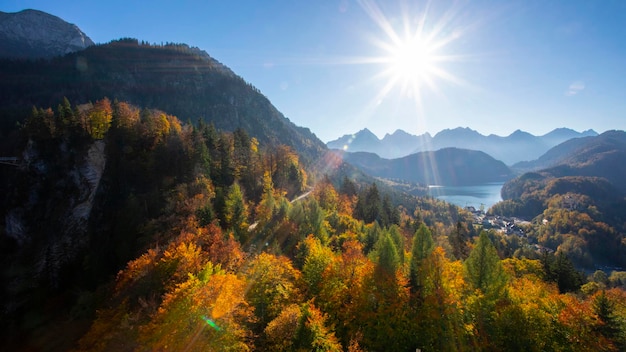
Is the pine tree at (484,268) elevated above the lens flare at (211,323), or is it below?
below

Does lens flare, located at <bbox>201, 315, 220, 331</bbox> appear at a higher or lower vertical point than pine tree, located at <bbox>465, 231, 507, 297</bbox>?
higher

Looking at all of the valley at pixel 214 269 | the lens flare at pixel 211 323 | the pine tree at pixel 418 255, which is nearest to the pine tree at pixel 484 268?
the valley at pixel 214 269

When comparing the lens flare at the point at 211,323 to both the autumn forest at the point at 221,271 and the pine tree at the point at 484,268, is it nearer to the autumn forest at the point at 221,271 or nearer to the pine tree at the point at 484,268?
the autumn forest at the point at 221,271

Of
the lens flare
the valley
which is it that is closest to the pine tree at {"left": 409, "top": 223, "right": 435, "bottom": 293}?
the valley

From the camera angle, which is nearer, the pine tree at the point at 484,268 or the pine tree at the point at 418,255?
the pine tree at the point at 418,255

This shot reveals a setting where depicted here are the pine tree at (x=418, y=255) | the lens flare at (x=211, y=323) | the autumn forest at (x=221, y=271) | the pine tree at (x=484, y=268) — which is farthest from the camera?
the pine tree at (x=484, y=268)

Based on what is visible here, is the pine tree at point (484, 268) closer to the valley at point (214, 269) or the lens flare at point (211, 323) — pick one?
the valley at point (214, 269)

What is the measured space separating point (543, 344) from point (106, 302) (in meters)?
49.0

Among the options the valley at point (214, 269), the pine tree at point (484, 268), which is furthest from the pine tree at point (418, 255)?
the pine tree at point (484, 268)

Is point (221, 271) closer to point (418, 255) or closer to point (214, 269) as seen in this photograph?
point (214, 269)

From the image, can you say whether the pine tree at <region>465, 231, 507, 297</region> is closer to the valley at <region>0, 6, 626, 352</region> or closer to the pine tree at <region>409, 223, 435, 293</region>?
the valley at <region>0, 6, 626, 352</region>

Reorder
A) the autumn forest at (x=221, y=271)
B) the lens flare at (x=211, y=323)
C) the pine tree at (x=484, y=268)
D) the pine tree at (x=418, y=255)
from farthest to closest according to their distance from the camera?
the pine tree at (x=484, y=268)
the pine tree at (x=418, y=255)
the autumn forest at (x=221, y=271)
the lens flare at (x=211, y=323)

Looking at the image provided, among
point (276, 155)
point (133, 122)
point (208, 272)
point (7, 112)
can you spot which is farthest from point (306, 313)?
point (7, 112)

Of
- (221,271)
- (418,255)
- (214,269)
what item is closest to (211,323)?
(221,271)
